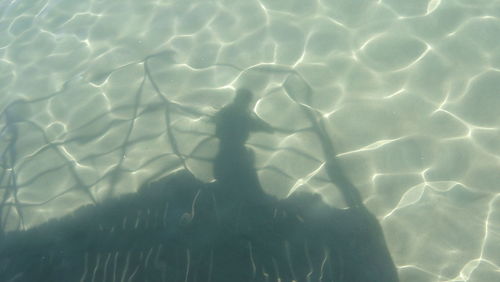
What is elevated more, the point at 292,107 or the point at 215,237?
the point at 292,107

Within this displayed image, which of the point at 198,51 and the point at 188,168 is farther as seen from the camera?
A: the point at 198,51

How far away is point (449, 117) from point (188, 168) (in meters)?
2.85

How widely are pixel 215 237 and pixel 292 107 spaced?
175cm

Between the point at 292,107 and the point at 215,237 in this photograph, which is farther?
the point at 292,107

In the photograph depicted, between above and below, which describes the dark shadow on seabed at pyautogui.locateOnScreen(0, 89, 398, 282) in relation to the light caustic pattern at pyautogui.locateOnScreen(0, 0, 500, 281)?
below

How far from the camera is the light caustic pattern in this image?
145 inches

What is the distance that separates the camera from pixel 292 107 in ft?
14.9

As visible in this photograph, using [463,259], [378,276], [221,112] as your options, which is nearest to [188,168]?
[221,112]

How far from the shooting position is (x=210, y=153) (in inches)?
172

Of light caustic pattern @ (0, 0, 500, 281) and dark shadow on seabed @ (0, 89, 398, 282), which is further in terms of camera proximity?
light caustic pattern @ (0, 0, 500, 281)

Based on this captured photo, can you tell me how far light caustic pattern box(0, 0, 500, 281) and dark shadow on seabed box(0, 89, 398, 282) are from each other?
0.51 ft

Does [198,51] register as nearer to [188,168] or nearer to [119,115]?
[119,115]

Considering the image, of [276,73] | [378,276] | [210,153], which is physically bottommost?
[378,276]

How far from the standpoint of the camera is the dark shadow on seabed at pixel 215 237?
3518 millimetres
